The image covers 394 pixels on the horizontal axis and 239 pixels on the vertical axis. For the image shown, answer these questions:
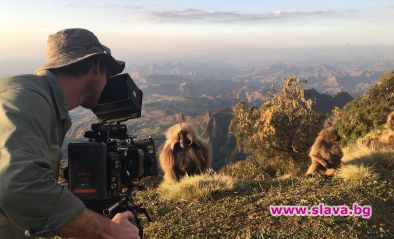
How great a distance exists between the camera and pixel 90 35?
8.32ft

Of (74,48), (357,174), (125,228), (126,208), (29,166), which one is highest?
(74,48)

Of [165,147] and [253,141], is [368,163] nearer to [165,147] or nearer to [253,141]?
[165,147]

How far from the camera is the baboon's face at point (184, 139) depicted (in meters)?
9.66

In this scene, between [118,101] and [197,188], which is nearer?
[118,101]

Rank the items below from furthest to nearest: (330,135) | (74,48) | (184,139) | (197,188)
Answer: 1. (330,135)
2. (184,139)
3. (197,188)
4. (74,48)

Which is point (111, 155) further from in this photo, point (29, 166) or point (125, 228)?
point (29, 166)

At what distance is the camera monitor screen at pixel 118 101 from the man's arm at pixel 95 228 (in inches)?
40.3

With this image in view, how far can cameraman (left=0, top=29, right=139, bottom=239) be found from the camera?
1.65m

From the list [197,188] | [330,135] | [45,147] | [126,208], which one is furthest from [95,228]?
[330,135]

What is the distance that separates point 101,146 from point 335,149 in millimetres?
8074

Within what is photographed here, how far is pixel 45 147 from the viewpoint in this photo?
1813 mm

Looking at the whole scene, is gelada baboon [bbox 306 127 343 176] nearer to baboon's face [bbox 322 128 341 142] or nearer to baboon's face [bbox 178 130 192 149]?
baboon's face [bbox 322 128 341 142]

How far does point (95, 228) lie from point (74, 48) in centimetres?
105

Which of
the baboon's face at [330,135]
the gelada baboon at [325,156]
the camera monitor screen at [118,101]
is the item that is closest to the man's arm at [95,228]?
the camera monitor screen at [118,101]
